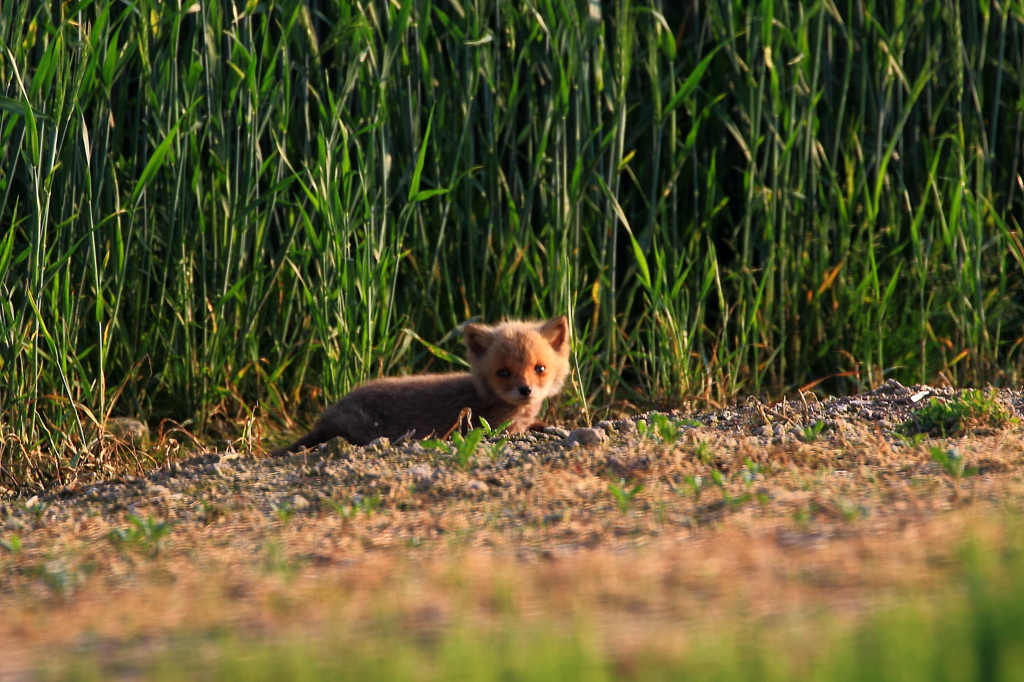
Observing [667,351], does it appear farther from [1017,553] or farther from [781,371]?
A: [1017,553]

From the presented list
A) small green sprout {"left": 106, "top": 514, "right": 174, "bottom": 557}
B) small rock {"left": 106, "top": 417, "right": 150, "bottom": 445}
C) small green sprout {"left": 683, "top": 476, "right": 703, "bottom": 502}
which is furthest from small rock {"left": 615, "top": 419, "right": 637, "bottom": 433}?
small rock {"left": 106, "top": 417, "right": 150, "bottom": 445}

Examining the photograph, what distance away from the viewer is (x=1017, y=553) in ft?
6.63

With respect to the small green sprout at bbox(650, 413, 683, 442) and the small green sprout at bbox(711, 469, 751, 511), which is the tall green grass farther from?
the small green sprout at bbox(711, 469, 751, 511)

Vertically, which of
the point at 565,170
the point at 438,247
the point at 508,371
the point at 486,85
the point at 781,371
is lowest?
the point at 781,371

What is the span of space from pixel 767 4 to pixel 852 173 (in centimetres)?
98

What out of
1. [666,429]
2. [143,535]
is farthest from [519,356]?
[143,535]

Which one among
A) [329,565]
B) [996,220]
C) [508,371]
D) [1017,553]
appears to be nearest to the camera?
[1017,553]

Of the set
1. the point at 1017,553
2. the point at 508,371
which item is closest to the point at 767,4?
the point at 508,371

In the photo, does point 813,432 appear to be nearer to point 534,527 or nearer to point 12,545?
point 534,527

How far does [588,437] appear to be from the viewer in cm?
360

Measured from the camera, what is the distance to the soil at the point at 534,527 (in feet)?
6.53

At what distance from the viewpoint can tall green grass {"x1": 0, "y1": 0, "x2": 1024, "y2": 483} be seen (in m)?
4.54

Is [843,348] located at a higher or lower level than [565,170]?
lower

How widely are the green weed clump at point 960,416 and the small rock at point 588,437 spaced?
41.0 inches
